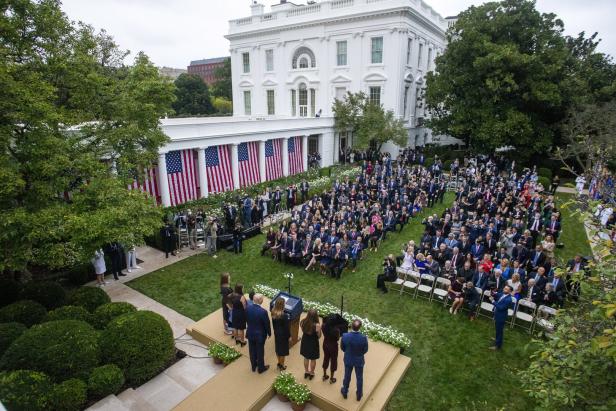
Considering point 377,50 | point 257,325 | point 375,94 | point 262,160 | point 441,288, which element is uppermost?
point 377,50

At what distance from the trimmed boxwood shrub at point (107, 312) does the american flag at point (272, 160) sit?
17055mm

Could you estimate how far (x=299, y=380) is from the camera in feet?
24.4

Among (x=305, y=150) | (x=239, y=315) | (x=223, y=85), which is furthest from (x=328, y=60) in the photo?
(x=223, y=85)

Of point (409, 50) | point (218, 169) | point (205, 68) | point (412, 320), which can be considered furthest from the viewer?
point (205, 68)

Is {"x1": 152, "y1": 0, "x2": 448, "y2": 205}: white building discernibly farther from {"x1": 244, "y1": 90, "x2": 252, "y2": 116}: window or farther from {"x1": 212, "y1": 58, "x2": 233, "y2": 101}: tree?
{"x1": 212, "y1": 58, "x2": 233, "y2": 101}: tree

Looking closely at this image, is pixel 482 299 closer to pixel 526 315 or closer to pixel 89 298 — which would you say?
pixel 526 315

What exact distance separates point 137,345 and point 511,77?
87.9ft

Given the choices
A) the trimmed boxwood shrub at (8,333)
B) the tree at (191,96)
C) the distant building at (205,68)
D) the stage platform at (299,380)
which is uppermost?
the distant building at (205,68)

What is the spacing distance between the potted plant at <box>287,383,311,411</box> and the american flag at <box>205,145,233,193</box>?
15566 millimetres

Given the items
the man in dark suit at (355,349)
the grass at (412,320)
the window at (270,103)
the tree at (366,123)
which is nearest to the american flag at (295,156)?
the tree at (366,123)

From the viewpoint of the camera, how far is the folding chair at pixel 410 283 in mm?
11398

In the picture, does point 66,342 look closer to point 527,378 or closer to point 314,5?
point 527,378

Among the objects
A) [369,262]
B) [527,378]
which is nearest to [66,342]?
[527,378]

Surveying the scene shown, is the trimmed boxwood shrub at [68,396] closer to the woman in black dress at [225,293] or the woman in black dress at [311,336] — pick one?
the woman in black dress at [225,293]
